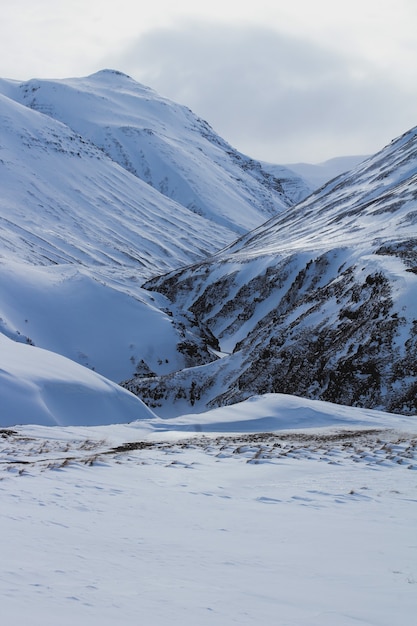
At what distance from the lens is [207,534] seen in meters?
8.22

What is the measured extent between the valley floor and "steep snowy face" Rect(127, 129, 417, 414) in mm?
19812

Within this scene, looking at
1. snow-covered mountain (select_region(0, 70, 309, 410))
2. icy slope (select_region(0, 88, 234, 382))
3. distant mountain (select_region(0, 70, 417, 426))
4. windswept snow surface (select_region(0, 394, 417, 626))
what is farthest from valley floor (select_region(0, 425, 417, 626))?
snow-covered mountain (select_region(0, 70, 309, 410))

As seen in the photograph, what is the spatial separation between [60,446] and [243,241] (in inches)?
4336

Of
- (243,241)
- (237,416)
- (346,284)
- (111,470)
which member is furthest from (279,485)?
(243,241)

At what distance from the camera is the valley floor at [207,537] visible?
543 cm

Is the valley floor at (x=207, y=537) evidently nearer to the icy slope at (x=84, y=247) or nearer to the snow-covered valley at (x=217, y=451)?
the snow-covered valley at (x=217, y=451)

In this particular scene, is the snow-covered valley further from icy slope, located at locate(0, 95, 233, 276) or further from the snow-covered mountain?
icy slope, located at locate(0, 95, 233, 276)

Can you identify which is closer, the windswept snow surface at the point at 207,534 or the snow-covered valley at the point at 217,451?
the windswept snow surface at the point at 207,534

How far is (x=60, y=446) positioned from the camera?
52.4 ft

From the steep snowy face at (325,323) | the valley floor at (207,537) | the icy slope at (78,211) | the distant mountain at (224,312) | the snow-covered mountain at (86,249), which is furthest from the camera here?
the icy slope at (78,211)

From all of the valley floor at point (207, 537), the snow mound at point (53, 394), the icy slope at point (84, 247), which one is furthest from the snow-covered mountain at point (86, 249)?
the valley floor at point (207, 537)

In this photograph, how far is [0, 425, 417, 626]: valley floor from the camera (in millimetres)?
5426

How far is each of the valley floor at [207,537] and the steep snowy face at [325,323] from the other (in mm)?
19812

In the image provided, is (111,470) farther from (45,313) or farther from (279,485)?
(45,313)
